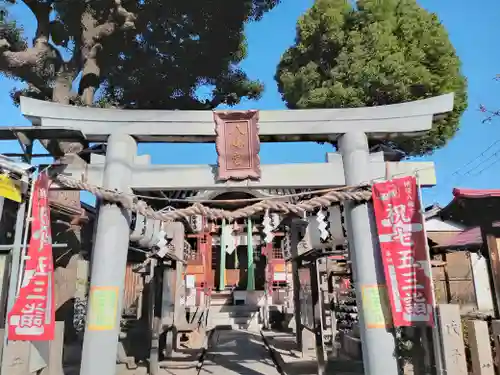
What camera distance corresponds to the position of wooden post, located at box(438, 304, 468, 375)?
5539 mm

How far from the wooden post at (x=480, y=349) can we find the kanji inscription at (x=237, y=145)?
4.16m

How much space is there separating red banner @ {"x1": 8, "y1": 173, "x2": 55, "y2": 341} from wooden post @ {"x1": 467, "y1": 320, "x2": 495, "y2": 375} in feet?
20.9

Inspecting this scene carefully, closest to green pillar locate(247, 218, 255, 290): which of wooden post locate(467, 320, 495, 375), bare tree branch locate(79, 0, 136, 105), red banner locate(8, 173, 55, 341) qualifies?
bare tree branch locate(79, 0, 136, 105)

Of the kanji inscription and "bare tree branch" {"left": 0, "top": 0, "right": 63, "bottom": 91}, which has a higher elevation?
"bare tree branch" {"left": 0, "top": 0, "right": 63, "bottom": 91}

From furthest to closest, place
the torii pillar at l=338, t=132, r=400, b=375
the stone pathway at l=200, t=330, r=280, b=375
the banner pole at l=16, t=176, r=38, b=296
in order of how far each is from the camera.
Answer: the stone pathway at l=200, t=330, r=280, b=375 → the torii pillar at l=338, t=132, r=400, b=375 → the banner pole at l=16, t=176, r=38, b=296

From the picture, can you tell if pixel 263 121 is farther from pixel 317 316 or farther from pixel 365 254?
pixel 317 316

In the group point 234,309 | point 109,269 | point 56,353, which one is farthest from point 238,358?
point 234,309

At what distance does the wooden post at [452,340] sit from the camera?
554cm

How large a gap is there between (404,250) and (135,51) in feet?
43.4

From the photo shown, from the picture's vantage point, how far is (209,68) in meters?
16.5

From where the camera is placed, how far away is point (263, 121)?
7.29 m

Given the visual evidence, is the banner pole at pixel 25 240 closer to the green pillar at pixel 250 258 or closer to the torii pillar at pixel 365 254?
the torii pillar at pixel 365 254

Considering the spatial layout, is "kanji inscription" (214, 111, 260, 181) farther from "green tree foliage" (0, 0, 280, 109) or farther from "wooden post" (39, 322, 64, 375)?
"green tree foliage" (0, 0, 280, 109)

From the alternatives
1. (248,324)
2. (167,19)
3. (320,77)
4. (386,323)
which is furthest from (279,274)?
(386,323)
